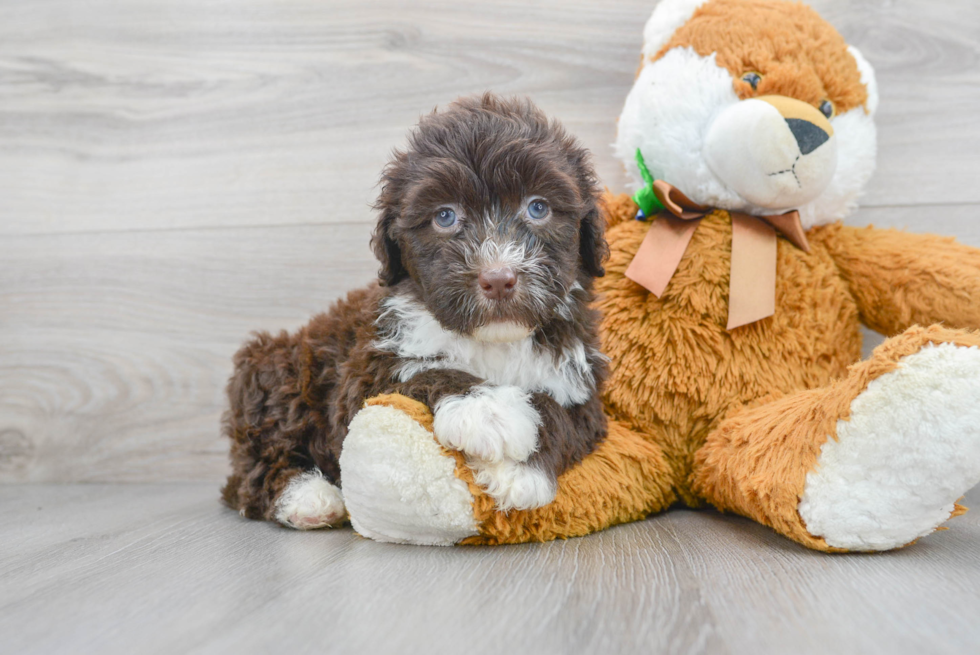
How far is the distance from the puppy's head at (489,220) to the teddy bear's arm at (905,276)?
0.84 meters

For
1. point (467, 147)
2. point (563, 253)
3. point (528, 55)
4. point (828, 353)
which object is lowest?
point (828, 353)

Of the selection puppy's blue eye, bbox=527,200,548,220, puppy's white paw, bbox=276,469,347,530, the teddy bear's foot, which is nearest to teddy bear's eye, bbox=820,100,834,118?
puppy's blue eye, bbox=527,200,548,220

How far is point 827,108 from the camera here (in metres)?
1.79

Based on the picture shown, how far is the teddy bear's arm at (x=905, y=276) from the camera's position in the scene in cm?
168

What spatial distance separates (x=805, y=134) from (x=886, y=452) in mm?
782

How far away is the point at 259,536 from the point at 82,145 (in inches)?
67.4

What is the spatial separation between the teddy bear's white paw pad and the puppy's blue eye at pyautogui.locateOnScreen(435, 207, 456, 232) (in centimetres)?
83

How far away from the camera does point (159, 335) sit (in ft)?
8.06

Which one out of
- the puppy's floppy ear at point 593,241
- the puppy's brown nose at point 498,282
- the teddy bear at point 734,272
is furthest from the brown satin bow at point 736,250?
the puppy's brown nose at point 498,282

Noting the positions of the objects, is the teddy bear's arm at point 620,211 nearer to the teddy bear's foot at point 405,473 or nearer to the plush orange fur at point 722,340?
the plush orange fur at point 722,340

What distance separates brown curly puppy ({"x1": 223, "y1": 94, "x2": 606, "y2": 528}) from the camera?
4.28 feet

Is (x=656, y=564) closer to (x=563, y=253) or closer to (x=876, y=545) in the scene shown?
(x=876, y=545)

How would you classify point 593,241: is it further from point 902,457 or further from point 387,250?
point 902,457

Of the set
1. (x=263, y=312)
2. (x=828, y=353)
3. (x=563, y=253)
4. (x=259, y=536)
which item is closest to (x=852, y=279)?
(x=828, y=353)
